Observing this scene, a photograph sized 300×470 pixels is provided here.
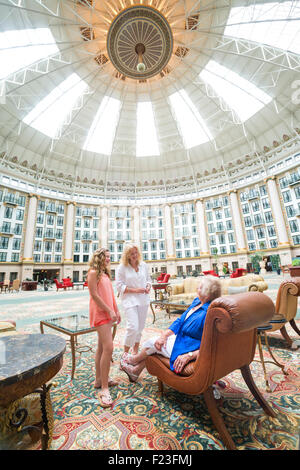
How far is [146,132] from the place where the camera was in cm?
2511

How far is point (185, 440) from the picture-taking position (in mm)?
1494

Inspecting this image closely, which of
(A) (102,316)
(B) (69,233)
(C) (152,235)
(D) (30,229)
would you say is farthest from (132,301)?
(C) (152,235)

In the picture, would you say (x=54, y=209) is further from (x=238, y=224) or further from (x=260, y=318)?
(x=260, y=318)

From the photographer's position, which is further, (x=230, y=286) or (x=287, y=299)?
(x=230, y=286)

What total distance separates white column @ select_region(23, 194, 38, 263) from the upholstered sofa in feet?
80.3

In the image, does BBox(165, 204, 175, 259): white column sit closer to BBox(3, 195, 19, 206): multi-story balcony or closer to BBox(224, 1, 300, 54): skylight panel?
BBox(224, 1, 300, 54): skylight panel

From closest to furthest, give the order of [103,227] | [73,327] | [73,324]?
[73,327]
[73,324]
[103,227]

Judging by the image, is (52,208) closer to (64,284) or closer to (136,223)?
(136,223)

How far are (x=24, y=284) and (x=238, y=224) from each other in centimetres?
2905

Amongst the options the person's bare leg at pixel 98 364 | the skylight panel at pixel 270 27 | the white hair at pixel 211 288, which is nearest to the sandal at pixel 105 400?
the person's bare leg at pixel 98 364

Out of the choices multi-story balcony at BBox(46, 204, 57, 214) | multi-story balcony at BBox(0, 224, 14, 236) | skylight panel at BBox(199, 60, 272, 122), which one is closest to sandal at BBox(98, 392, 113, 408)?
skylight panel at BBox(199, 60, 272, 122)

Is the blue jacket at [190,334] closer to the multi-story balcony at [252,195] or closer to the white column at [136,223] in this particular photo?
the multi-story balcony at [252,195]

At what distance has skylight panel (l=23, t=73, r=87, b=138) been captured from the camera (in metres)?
19.2

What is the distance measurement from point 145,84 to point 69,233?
73.8ft
